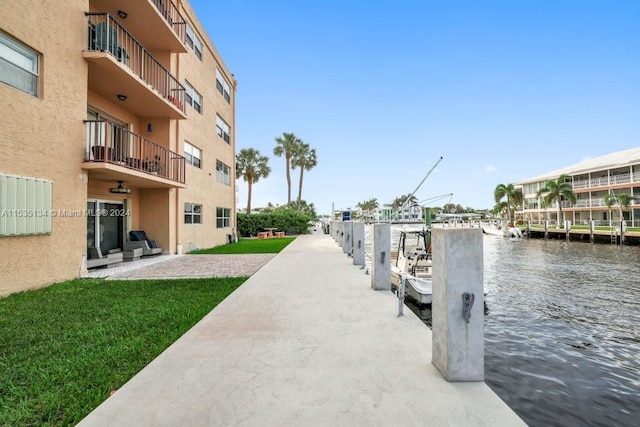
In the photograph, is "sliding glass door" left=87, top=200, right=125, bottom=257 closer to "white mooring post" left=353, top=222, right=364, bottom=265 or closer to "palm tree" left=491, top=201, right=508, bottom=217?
"white mooring post" left=353, top=222, right=364, bottom=265

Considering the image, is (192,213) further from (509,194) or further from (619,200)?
(509,194)

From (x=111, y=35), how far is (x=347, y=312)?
11.8m

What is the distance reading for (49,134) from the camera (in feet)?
27.3

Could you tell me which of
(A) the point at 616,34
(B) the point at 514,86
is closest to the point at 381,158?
(B) the point at 514,86

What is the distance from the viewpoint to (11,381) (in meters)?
3.20

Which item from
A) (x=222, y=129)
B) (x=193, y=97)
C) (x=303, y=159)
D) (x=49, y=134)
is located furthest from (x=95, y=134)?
(x=303, y=159)

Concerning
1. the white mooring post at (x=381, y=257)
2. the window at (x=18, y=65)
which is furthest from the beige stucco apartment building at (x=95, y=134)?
the white mooring post at (x=381, y=257)

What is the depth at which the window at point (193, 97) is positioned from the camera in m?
16.8

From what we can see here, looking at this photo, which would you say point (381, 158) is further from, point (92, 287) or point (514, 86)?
point (92, 287)

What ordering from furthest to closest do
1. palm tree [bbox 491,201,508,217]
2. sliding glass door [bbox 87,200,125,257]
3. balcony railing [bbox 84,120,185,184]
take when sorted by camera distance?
1. palm tree [bbox 491,201,508,217]
2. sliding glass door [bbox 87,200,125,257]
3. balcony railing [bbox 84,120,185,184]

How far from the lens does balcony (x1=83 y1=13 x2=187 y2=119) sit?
986cm

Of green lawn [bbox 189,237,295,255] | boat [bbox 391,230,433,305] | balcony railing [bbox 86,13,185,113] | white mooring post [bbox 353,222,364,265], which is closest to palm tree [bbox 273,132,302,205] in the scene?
green lawn [bbox 189,237,295,255]

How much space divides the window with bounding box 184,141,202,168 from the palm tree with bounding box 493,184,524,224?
66.8 metres

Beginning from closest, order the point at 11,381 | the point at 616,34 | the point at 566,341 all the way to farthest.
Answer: the point at 11,381 < the point at 566,341 < the point at 616,34
